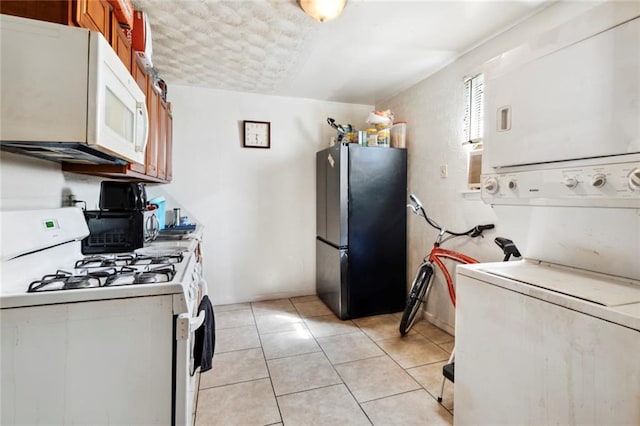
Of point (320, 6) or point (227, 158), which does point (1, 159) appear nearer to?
point (320, 6)

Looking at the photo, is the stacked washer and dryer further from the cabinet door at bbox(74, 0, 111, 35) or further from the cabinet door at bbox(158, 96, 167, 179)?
the cabinet door at bbox(158, 96, 167, 179)

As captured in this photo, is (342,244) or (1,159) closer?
(1,159)

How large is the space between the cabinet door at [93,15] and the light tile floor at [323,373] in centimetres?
189

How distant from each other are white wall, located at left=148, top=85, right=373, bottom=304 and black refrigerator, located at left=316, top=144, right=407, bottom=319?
0.52 meters

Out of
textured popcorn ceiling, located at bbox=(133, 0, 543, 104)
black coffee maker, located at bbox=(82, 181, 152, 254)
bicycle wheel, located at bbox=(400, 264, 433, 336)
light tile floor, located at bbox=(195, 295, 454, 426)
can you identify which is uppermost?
textured popcorn ceiling, located at bbox=(133, 0, 543, 104)

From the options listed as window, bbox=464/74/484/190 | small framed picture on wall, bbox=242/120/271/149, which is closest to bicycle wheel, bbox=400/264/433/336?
window, bbox=464/74/484/190

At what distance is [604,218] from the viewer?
1.13m

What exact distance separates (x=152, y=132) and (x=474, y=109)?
7.73 feet

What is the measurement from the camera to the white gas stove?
0.94 metres

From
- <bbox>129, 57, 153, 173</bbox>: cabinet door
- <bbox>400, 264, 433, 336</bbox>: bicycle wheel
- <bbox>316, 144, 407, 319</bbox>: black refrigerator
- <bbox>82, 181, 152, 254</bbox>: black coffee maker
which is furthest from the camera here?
<bbox>316, 144, 407, 319</bbox>: black refrigerator

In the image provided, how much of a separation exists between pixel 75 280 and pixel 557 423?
69.1 inches

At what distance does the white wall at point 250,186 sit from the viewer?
124 inches

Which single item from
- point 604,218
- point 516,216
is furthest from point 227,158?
point 604,218

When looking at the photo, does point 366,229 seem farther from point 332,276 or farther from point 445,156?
point 445,156
